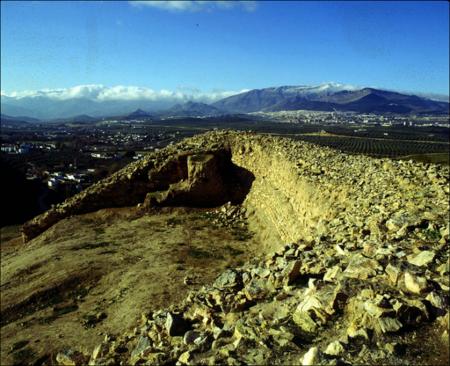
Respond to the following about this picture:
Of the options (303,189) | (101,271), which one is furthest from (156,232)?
(303,189)

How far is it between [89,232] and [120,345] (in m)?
13.6

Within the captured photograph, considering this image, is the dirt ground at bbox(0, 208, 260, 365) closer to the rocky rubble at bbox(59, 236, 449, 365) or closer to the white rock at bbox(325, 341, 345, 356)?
the rocky rubble at bbox(59, 236, 449, 365)

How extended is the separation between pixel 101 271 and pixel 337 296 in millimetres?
11048

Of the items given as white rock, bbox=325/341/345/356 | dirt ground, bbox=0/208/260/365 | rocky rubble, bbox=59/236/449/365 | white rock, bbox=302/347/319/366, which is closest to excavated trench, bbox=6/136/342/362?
dirt ground, bbox=0/208/260/365

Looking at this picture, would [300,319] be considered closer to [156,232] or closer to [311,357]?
[311,357]

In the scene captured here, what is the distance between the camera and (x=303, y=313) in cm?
664

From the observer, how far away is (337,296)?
6629 millimetres

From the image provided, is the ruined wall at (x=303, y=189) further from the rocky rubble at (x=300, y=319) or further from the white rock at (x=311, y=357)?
the white rock at (x=311, y=357)

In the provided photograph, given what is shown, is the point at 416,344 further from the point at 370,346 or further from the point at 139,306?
the point at 139,306

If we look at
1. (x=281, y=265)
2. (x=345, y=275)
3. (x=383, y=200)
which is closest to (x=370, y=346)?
(x=345, y=275)

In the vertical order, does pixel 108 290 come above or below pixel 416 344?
below

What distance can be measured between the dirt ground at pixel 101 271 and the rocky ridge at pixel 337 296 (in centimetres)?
233

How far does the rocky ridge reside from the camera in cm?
584

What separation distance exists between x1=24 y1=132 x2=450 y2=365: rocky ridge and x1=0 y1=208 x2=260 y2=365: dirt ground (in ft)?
7.63
